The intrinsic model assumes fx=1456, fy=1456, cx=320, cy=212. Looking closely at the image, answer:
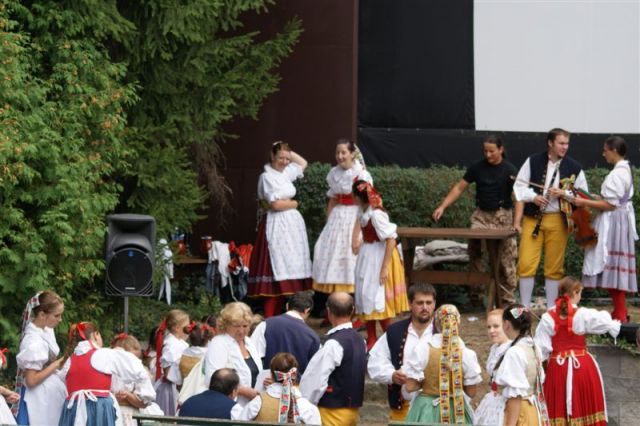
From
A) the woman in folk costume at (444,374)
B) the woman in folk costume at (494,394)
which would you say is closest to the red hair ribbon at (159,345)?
the woman in folk costume at (444,374)

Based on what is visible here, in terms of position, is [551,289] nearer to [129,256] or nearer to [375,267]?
[375,267]

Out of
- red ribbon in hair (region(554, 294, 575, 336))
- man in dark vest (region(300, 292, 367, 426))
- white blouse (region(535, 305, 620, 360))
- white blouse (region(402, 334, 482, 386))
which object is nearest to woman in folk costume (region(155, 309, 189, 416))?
man in dark vest (region(300, 292, 367, 426))

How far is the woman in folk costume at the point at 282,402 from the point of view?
26.0 feet

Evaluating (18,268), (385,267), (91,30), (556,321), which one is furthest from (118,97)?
(556,321)

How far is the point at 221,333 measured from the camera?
29.2 ft

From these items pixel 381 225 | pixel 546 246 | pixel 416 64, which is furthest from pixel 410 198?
pixel 381 225

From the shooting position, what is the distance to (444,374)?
8.28 meters

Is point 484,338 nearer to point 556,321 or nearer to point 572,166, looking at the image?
point 572,166

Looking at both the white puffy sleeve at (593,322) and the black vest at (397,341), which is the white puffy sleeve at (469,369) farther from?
the white puffy sleeve at (593,322)

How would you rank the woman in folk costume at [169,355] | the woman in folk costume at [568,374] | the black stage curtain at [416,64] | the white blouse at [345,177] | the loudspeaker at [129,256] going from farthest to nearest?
the black stage curtain at [416,64] → the white blouse at [345,177] → the loudspeaker at [129,256] → the woman in folk costume at [568,374] → the woman in folk costume at [169,355]

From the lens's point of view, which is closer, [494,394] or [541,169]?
[494,394]

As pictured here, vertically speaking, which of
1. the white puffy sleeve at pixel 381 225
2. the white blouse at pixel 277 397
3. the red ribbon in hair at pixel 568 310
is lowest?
the white blouse at pixel 277 397

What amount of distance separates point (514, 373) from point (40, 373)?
2869 millimetres

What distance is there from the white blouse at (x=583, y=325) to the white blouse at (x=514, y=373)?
133 cm
